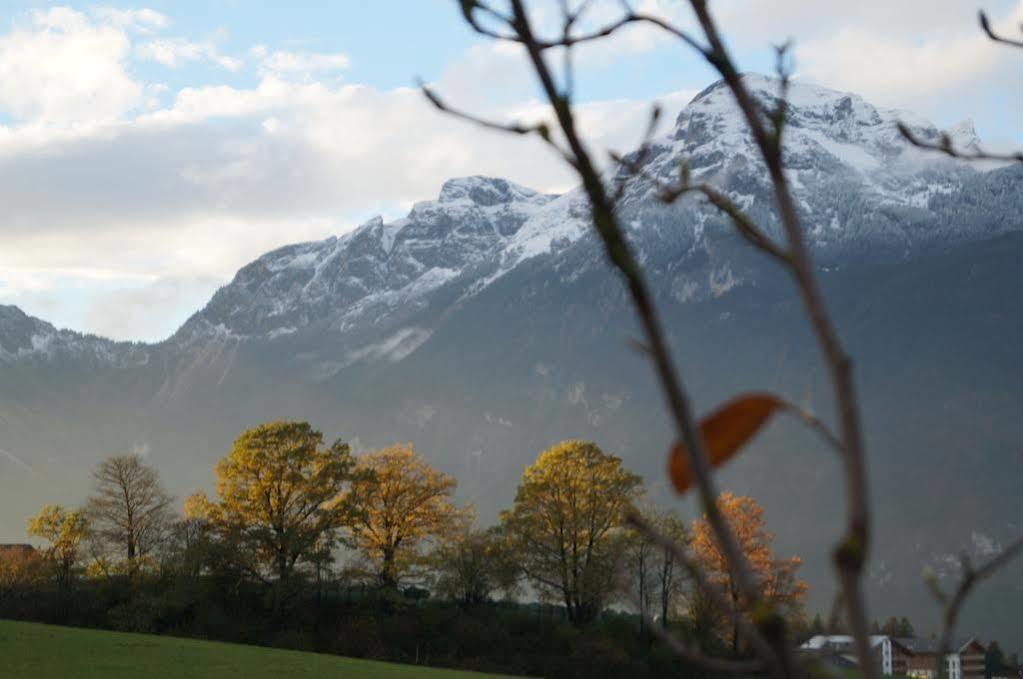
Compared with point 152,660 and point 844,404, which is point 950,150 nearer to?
point 844,404

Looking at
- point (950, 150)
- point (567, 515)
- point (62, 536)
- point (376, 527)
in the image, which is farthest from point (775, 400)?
point (62, 536)

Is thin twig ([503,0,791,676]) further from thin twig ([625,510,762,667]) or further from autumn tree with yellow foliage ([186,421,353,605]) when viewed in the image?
autumn tree with yellow foliage ([186,421,353,605])

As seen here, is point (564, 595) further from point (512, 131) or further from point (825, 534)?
point (825, 534)

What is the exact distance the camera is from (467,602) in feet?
168

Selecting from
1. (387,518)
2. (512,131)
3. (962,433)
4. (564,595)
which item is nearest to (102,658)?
(387,518)

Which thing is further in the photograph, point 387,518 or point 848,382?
point 387,518

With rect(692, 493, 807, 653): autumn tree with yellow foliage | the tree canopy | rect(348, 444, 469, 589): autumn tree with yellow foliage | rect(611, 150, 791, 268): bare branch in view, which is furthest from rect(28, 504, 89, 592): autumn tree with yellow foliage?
rect(611, 150, 791, 268): bare branch

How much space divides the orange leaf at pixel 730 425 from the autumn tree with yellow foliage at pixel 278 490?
46.4 m

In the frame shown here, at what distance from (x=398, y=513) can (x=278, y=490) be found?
17.7ft

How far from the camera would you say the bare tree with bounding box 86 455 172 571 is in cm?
4912

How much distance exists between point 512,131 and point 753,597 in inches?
24.3

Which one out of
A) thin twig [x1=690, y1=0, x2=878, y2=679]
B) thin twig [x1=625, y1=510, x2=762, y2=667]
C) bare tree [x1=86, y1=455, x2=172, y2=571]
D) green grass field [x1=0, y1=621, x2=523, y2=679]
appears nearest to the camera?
thin twig [x1=690, y1=0, x2=878, y2=679]

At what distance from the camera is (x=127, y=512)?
49.7 metres

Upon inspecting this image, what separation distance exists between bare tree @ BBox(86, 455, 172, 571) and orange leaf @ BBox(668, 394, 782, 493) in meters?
50.5
